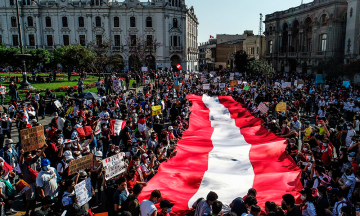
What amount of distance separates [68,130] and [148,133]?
3125mm

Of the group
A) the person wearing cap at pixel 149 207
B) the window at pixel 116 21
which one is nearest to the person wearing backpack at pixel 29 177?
the person wearing cap at pixel 149 207

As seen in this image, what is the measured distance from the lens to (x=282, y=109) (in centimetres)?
1485

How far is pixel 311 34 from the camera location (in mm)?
47281

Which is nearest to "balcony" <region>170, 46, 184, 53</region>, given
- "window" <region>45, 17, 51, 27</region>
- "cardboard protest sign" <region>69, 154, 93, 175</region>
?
"window" <region>45, 17, 51, 27</region>

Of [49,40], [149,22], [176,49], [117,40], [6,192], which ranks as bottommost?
[6,192]

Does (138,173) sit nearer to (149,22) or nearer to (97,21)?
(149,22)

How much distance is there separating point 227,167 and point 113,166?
3.91 metres

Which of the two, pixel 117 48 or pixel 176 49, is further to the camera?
pixel 176 49

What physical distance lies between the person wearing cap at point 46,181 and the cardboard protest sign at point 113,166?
137 centimetres

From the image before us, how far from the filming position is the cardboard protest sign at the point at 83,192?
20.0 feet

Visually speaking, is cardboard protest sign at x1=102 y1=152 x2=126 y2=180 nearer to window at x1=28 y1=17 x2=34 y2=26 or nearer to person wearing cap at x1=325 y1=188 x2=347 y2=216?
person wearing cap at x1=325 y1=188 x2=347 y2=216

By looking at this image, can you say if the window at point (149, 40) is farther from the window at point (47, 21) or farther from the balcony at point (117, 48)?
the window at point (47, 21)

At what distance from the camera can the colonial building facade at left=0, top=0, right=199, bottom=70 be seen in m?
56.5

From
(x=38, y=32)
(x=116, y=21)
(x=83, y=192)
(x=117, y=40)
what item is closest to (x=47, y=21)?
(x=38, y=32)
